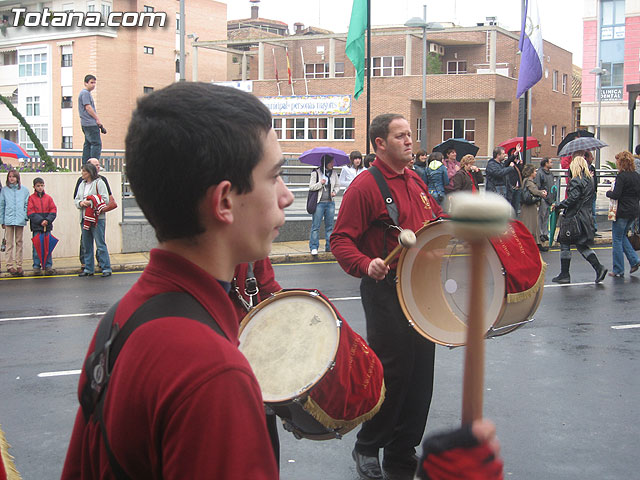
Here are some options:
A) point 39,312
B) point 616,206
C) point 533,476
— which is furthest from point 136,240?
point 533,476

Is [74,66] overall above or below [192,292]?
above

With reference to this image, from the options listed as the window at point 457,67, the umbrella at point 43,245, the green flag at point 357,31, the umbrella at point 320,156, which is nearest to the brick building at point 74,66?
the window at point 457,67

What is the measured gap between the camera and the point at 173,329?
1362 millimetres

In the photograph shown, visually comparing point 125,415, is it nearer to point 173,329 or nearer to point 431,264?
point 173,329

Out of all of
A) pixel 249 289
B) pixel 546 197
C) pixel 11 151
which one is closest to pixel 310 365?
pixel 249 289

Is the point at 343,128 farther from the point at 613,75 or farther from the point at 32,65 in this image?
the point at 32,65

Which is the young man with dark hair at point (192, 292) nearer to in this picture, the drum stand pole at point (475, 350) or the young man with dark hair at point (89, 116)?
the drum stand pole at point (475, 350)

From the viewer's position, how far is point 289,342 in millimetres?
3482

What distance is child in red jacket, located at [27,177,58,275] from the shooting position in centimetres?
1288

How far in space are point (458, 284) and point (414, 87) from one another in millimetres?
51134

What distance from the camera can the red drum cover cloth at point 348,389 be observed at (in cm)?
333

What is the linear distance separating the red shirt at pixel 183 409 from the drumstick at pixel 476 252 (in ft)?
1.20

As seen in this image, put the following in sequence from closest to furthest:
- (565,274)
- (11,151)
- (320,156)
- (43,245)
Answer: (565,274)
(43,245)
(320,156)
(11,151)

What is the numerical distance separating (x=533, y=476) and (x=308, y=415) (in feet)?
6.12
